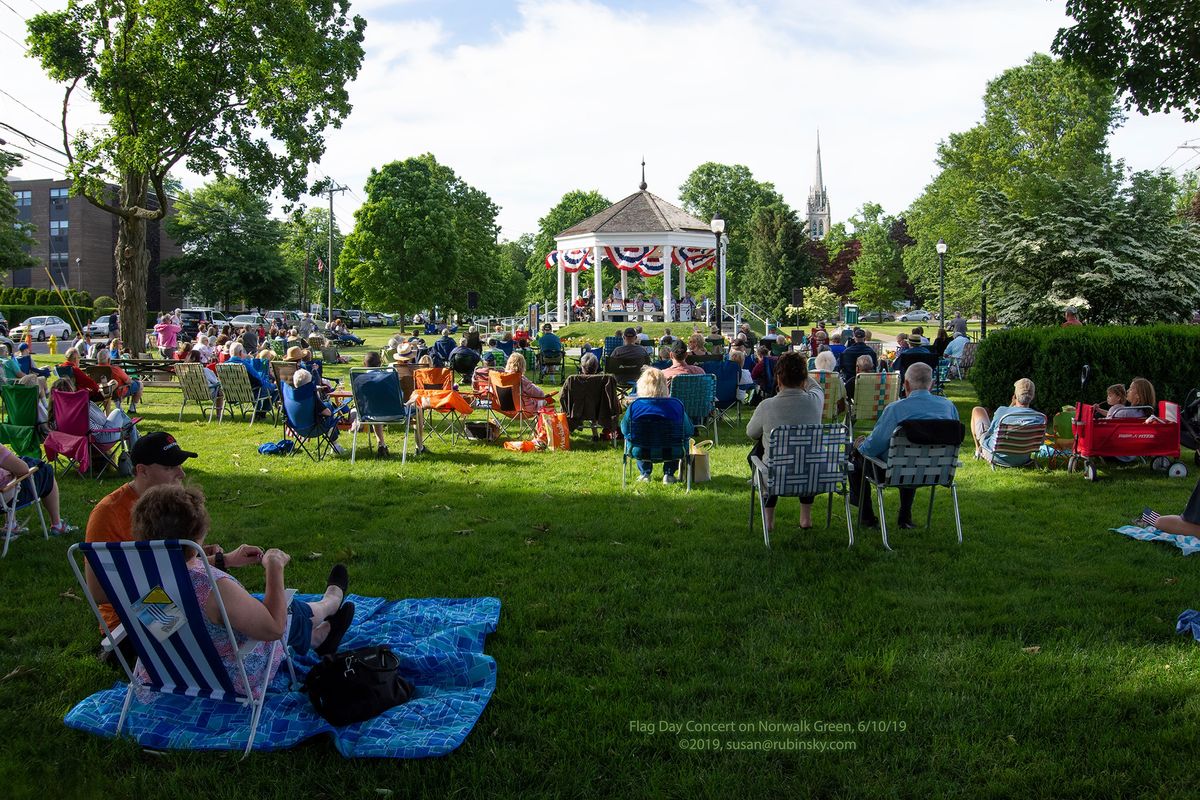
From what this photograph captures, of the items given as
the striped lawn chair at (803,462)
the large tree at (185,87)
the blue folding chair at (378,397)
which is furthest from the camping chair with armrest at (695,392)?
the large tree at (185,87)

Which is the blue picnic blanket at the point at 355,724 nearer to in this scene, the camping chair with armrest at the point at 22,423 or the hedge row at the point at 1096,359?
the camping chair with armrest at the point at 22,423

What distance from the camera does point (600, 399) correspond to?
10.7 metres

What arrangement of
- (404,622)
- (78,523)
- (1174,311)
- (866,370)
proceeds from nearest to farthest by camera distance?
(404,622), (78,523), (866,370), (1174,311)

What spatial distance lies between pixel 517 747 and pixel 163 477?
213 cm

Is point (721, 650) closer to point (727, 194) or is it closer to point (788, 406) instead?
point (788, 406)

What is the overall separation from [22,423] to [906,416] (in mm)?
7879

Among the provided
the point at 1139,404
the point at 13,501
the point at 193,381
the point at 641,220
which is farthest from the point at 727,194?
the point at 13,501

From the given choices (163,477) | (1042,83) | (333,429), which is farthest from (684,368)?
(1042,83)

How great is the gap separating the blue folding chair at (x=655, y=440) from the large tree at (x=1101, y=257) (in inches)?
462

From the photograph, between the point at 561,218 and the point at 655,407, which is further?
the point at 561,218

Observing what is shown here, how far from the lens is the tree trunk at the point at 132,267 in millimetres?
20625

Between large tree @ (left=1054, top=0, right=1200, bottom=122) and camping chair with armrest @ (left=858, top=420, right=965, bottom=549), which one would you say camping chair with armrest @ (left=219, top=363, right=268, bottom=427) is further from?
large tree @ (left=1054, top=0, right=1200, bottom=122)

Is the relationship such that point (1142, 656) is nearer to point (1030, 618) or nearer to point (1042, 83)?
point (1030, 618)

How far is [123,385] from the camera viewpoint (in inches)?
508
